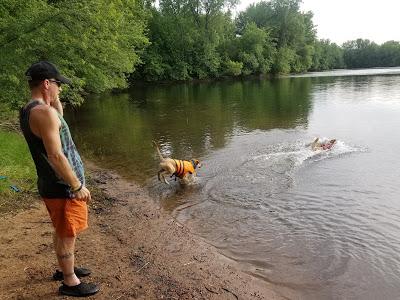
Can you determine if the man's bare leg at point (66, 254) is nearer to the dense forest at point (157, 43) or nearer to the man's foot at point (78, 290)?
the man's foot at point (78, 290)

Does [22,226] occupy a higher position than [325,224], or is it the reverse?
[22,226]

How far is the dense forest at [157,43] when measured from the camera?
12328mm

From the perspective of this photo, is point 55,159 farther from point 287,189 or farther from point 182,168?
point 287,189

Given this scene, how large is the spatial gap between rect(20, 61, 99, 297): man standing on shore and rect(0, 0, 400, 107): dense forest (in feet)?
27.5

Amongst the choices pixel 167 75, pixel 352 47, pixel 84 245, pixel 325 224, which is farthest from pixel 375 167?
pixel 352 47

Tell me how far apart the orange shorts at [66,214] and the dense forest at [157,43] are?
8.59 metres

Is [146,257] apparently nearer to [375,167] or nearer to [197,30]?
[375,167]

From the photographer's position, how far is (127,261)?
628 cm

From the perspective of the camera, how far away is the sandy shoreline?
17.5 feet

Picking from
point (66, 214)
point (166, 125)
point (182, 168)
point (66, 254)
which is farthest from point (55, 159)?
point (166, 125)

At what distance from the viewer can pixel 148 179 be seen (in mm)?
12477

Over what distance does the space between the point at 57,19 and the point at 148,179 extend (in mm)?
5780

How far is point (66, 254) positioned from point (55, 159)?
129cm

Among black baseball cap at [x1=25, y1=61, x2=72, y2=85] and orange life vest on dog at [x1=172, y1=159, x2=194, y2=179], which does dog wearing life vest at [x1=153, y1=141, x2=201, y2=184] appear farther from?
A: black baseball cap at [x1=25, y1=61, x2=72, y2=85]
